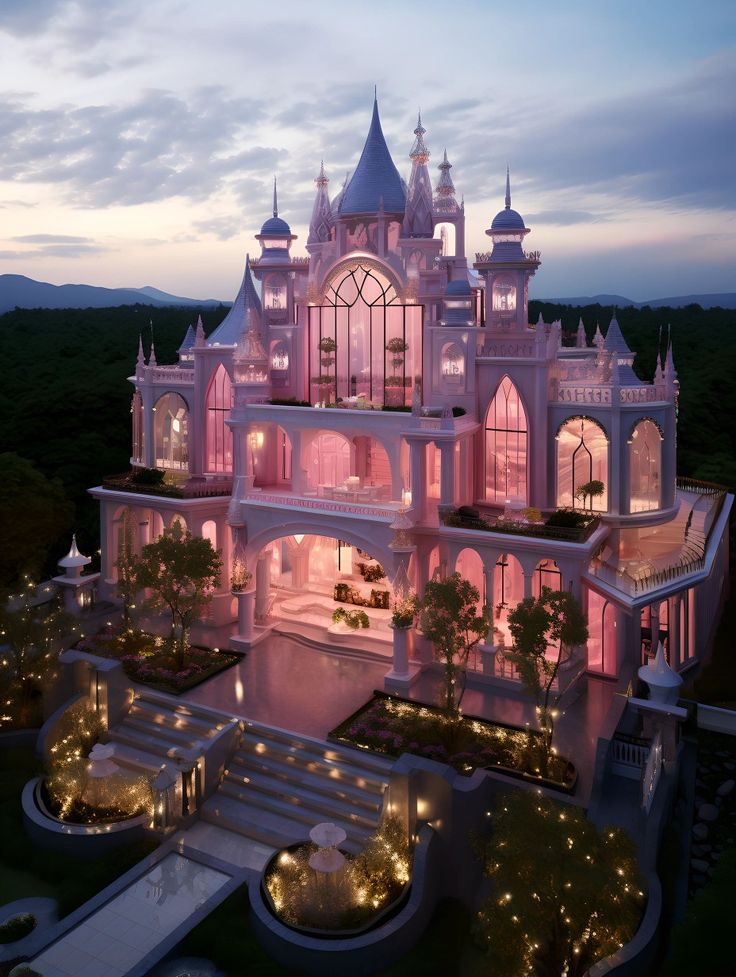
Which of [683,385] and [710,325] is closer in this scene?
[683,385]

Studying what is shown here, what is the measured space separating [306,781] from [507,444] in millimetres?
12502

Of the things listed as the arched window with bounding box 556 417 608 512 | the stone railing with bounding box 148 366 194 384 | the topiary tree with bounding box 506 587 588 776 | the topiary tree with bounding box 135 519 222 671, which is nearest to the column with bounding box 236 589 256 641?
the topiary tree with bounding box 135 519 222 671

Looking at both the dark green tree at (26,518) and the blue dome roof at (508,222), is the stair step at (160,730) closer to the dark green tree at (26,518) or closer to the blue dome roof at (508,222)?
the dark green tree at (26,518)

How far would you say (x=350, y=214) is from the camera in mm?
28016

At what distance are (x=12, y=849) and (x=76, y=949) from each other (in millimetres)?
3896

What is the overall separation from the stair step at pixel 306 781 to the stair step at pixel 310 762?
4.8 inches

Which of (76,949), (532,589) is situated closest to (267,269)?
(532,589)

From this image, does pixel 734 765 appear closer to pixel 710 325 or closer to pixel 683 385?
pixel 683 385

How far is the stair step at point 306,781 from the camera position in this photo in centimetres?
1827

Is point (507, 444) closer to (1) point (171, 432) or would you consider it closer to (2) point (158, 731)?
(2) point (158, 731)

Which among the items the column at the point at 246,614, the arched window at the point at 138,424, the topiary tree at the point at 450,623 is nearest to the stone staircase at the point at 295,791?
the topiary tree at the point at 450,623

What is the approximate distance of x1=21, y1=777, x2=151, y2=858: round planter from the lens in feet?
58.7

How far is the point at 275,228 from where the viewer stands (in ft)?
96.9

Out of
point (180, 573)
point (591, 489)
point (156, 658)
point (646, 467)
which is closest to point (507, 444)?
point (591, 489)
